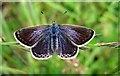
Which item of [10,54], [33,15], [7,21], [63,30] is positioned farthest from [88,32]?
[7,21]

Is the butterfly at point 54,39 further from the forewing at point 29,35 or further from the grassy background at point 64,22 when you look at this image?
the grassy background at point 64,22

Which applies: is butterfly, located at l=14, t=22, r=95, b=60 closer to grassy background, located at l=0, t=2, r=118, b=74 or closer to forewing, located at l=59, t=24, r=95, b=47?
forewing, located at l=59, t=24, r=95, b=47

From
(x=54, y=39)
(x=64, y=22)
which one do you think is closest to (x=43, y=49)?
(x=54, y=39)

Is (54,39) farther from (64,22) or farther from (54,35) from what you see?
(64,22)

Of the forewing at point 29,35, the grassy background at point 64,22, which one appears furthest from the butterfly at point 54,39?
the grassy background at point 64,22

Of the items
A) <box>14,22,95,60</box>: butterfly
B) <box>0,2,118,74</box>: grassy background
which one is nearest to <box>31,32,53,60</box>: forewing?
<box>14,22,95,60</box>: butterfly

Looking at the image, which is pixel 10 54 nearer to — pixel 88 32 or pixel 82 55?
pixel 82 55
